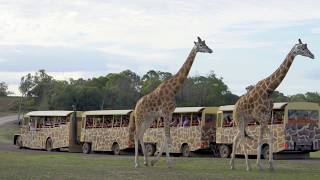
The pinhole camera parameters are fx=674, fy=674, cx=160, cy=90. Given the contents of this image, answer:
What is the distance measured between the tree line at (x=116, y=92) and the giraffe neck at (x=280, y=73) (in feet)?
146

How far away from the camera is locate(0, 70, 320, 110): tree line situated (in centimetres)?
7512

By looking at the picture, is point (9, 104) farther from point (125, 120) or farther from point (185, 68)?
point (185, 68)

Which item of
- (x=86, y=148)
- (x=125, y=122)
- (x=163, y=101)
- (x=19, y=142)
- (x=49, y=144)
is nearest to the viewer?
(x=163, y=101)

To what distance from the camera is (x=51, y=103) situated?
76812 mm

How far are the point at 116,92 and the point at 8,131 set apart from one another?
1778cm

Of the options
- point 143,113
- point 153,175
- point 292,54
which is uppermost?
point 292,54

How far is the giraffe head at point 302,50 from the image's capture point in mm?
20297

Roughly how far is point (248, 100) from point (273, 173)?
2880 mm

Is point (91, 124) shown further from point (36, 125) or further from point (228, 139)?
point (228, 139)

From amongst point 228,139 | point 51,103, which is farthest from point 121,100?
point 228,139

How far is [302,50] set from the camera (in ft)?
66.8

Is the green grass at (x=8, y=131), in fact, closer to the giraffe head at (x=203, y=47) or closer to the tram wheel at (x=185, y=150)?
the tram wheel at (x=185, y=150)

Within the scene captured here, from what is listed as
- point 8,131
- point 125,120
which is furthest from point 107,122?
point 8,131

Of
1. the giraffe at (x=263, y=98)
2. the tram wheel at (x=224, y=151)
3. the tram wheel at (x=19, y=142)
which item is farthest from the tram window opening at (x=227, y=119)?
the tram wheel at (x=19, y=142)
